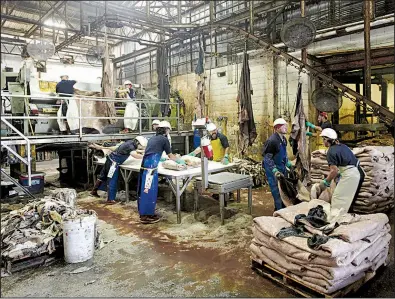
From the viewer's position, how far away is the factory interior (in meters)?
3.12

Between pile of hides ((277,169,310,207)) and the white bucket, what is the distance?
117 inches

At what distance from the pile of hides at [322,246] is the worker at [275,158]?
4.51 ft

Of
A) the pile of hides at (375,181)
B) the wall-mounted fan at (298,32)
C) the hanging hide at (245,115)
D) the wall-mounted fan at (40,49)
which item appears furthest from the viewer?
the wall-mounted fan at (40,49)

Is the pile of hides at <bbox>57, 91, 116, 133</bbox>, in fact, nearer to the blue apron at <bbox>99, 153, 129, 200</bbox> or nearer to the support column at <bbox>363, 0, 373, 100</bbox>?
the blue apron at <bbox>99, 153, 129, 200</bbox>

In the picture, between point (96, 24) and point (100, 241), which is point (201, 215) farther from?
point (96, 24)

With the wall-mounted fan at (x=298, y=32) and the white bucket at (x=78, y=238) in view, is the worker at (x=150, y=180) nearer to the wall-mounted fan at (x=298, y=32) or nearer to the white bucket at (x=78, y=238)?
the white bucket at (x=78, y=238)

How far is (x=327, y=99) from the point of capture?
23.2 ft

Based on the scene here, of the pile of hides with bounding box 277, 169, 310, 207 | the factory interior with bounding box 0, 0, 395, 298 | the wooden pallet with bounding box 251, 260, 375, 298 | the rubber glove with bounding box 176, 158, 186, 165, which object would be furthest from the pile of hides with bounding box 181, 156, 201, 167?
the wooden pallet with bounding box 251, 260, 375, 298

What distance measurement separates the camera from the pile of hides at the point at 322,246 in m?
2.74

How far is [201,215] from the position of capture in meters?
5.57

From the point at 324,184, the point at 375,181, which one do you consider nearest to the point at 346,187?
the point at 324,184

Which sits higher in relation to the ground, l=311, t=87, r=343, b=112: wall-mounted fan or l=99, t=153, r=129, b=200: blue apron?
l=311, t=87, r=343, b=112: wall-mounted fan

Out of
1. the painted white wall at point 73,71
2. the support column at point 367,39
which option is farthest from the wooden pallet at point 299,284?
the painted white wall at point 73,71

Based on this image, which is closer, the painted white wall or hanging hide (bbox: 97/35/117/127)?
hanging hide (bbox: 97/35/117/127)
